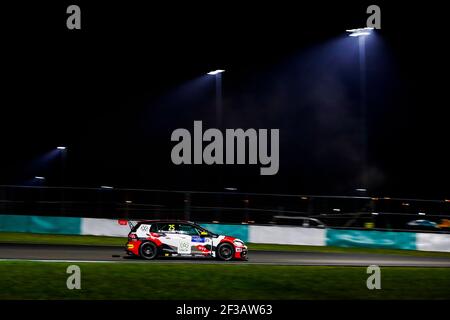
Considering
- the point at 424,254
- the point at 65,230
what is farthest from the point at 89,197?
the point at 424,254

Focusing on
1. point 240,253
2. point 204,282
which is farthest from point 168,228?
point 204,282

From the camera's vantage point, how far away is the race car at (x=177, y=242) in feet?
60.9

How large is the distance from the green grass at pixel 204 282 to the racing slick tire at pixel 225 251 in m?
2.11

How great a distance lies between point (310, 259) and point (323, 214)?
24.7 feet

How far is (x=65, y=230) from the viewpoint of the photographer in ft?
92.5

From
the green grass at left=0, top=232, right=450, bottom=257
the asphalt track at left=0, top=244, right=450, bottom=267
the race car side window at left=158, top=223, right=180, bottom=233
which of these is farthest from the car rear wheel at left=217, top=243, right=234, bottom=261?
the green grass at left=0, top=232, right=450, bottom=257

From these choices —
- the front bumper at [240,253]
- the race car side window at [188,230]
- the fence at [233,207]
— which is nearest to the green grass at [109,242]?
the fence at [233,207]

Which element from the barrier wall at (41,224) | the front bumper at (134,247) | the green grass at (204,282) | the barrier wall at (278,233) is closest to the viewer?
the green grass at (204,282)

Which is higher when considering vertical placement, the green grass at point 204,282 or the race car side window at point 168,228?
the race car side window at point 168,228

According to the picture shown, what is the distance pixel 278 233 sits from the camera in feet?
89.2

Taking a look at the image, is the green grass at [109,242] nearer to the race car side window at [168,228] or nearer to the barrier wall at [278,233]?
the barrier wall at [278,233]

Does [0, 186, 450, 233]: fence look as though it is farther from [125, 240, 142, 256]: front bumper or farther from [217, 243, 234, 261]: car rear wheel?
[125, 240, 142, 256]: front bumper

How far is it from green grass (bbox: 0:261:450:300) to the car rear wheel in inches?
83.2

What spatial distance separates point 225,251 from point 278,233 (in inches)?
339
